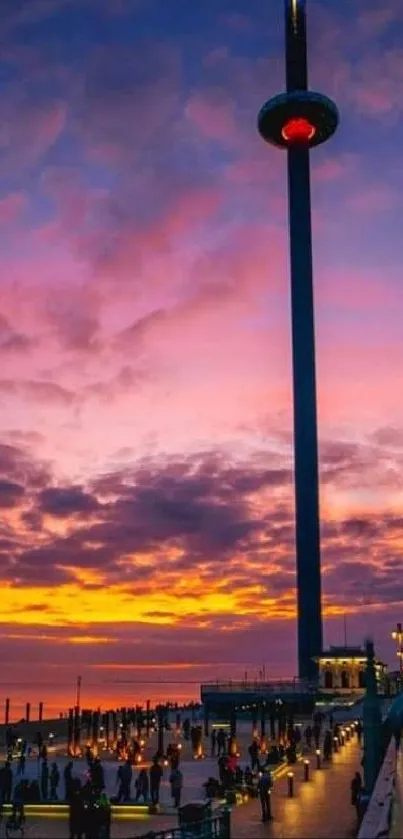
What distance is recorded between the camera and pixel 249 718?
82.2 meters

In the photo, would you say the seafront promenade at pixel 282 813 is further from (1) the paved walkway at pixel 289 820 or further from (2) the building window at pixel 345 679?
(2) the building window at pixel 345 679

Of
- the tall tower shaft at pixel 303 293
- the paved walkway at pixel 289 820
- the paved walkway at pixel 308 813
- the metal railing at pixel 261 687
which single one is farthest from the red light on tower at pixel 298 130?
the paved walkway at pixel 289 820

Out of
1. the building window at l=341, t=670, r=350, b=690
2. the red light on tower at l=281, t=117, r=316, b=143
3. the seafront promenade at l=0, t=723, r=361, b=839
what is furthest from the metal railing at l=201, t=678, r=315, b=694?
the red light on tower at l=281, t=117, r=316, b=143

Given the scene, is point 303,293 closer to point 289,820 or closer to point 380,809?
point 289,820

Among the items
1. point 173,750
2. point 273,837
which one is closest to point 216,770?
point 173,750

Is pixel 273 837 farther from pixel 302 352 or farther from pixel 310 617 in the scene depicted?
pixel 302 352

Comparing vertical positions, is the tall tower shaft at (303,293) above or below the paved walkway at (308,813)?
above

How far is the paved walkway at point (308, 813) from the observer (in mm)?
24891

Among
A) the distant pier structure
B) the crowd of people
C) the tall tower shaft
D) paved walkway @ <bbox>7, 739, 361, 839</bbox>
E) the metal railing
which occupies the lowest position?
paved walkway @ <bbox>7, 739, 361, 839</bbox>

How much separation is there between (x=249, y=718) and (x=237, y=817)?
183ft

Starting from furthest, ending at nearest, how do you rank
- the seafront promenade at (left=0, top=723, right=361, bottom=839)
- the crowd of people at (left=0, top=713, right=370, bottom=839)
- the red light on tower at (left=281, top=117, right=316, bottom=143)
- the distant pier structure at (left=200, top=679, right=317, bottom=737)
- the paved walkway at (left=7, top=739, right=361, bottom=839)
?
1. the red light on tower at (left=281, top=117, right=316, bottom=143)
2. the distant pier structure at (left=200, top=679, right=317, bottom=737)
3. the seafront promenade at (left=0, top=723, right=361, bottom=839)
4. the paved walkway at (left=7, top=739, right=361, bottom=839)
5. the crowd of people at (left=0, top=713, right=370, bottom=839)

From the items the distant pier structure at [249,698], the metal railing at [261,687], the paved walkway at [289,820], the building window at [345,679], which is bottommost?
the paved walkway at [289,820]

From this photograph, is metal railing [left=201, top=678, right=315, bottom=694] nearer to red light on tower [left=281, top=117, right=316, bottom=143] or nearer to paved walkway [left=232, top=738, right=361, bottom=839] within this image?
paved walkway [left=232, top=738, right=361, bottom=839]

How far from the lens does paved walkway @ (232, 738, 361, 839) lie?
24891 millimetres
